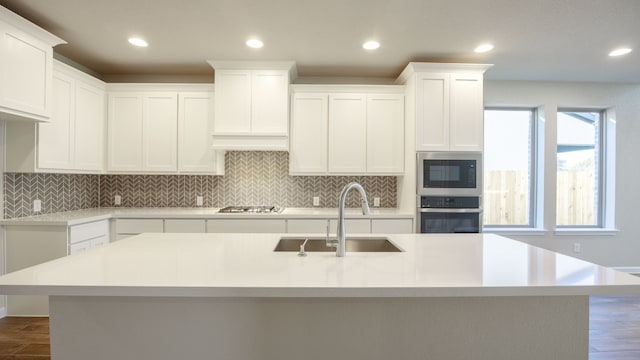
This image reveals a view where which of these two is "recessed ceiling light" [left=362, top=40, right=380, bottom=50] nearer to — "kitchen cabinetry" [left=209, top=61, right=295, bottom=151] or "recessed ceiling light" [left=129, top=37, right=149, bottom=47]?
"kitchen cabinetry" [left=209, top=61, right=295, bottom=151]

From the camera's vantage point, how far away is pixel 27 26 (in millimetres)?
2453

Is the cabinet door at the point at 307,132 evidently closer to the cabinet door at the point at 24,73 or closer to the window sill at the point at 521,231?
the cabinet door at the point at 24,73

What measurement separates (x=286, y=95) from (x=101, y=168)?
2.23 metres

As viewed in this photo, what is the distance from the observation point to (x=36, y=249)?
2.77 metres

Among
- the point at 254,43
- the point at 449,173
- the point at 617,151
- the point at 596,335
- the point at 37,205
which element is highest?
the point at 254,43

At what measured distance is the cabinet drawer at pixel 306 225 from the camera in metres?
3.37

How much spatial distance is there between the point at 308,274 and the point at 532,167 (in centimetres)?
417

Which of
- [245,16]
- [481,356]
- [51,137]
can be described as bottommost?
[481,356]

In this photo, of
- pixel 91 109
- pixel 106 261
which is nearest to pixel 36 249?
pixel 91 109

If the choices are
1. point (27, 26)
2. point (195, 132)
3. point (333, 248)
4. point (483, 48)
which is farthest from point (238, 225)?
point (483, 48)

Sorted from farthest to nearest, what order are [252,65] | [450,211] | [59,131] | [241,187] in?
[241,187], [252,65], [450,211], [59,131]

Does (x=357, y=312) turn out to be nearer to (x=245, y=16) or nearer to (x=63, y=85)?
(x=245, y=16)

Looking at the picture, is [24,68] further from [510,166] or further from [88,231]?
[510,166]

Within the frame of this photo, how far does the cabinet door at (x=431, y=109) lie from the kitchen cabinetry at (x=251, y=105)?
141 cm
